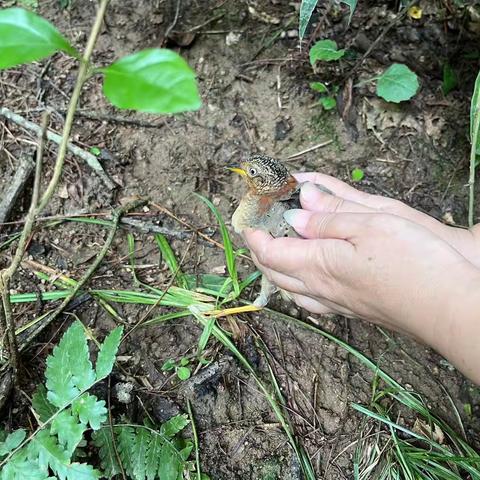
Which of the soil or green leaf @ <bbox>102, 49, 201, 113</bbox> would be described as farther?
the soil

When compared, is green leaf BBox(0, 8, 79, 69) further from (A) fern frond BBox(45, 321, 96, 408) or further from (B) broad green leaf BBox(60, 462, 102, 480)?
(B) broad green leaf BBox(60, 462, 102, 480)

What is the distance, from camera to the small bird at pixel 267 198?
8.38 ft

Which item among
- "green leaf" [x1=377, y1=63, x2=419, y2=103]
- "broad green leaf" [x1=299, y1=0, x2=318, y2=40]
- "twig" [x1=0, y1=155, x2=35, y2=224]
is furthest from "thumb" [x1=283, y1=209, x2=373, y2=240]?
"twig" [x1=0, y1=155, x2=35, y2=224]

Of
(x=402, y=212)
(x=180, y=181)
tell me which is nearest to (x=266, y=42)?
(x=180, y=181)

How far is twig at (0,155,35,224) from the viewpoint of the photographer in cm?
292

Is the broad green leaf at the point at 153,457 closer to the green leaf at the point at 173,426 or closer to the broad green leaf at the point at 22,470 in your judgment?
the green leaf at the point at 173,426

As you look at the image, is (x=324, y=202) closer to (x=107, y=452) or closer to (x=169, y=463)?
(x=169, y=463)

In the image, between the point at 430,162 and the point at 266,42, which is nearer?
the point at 430,162

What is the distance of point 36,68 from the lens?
3.46 meters

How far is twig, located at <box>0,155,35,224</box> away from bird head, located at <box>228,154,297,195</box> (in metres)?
1.34

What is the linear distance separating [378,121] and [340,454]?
2.22 meters

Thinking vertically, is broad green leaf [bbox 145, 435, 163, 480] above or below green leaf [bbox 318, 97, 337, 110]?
below

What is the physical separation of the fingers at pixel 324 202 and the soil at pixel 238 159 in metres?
0.82

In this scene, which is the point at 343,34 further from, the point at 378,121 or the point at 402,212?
the point at 402,212
